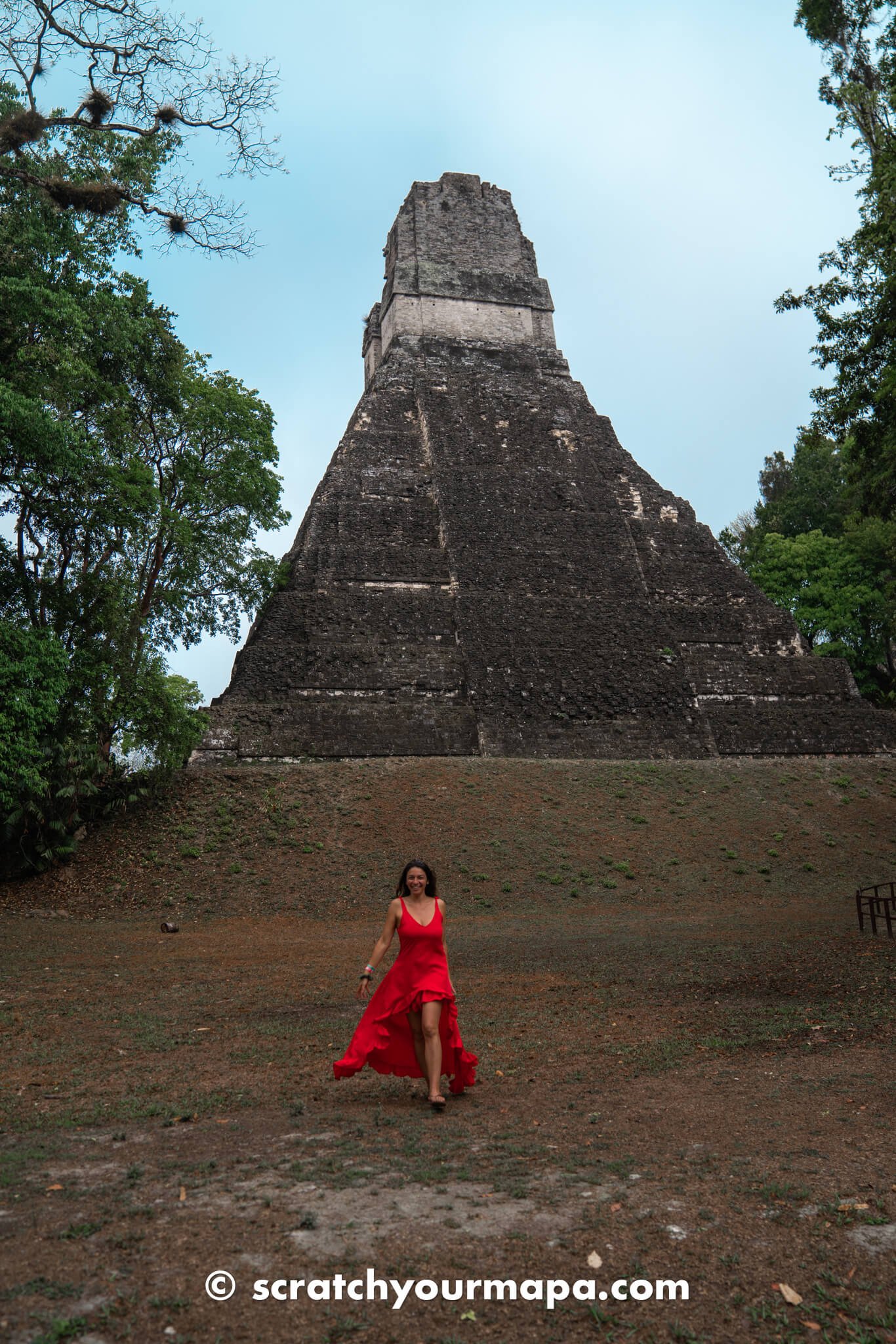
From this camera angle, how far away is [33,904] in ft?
50.0

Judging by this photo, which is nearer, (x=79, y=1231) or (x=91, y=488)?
(x=79, y=1231)

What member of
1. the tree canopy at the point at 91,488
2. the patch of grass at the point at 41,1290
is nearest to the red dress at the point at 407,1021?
the patch of grass at the point at 41,1290

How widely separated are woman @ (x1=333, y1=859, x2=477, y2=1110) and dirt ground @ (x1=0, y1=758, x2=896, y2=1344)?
20cm

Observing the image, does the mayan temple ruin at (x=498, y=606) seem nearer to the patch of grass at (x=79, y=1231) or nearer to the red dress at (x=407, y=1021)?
the red dress at (x=407, y=1021)

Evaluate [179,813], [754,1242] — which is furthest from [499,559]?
[754,1242]

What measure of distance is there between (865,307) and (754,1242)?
12184mm

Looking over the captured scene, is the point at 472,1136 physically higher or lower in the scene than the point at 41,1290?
lower

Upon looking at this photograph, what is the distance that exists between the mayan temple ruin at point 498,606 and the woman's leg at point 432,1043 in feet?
54.5

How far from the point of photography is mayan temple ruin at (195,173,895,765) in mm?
22609

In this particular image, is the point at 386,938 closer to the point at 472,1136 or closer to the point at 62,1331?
the point at 472,1136

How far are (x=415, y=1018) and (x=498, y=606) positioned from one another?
2119 cm

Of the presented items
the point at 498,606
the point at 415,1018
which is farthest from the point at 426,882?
the point at 498,606

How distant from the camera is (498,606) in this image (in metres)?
25.8

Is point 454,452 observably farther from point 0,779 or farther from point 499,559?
point 0,779
